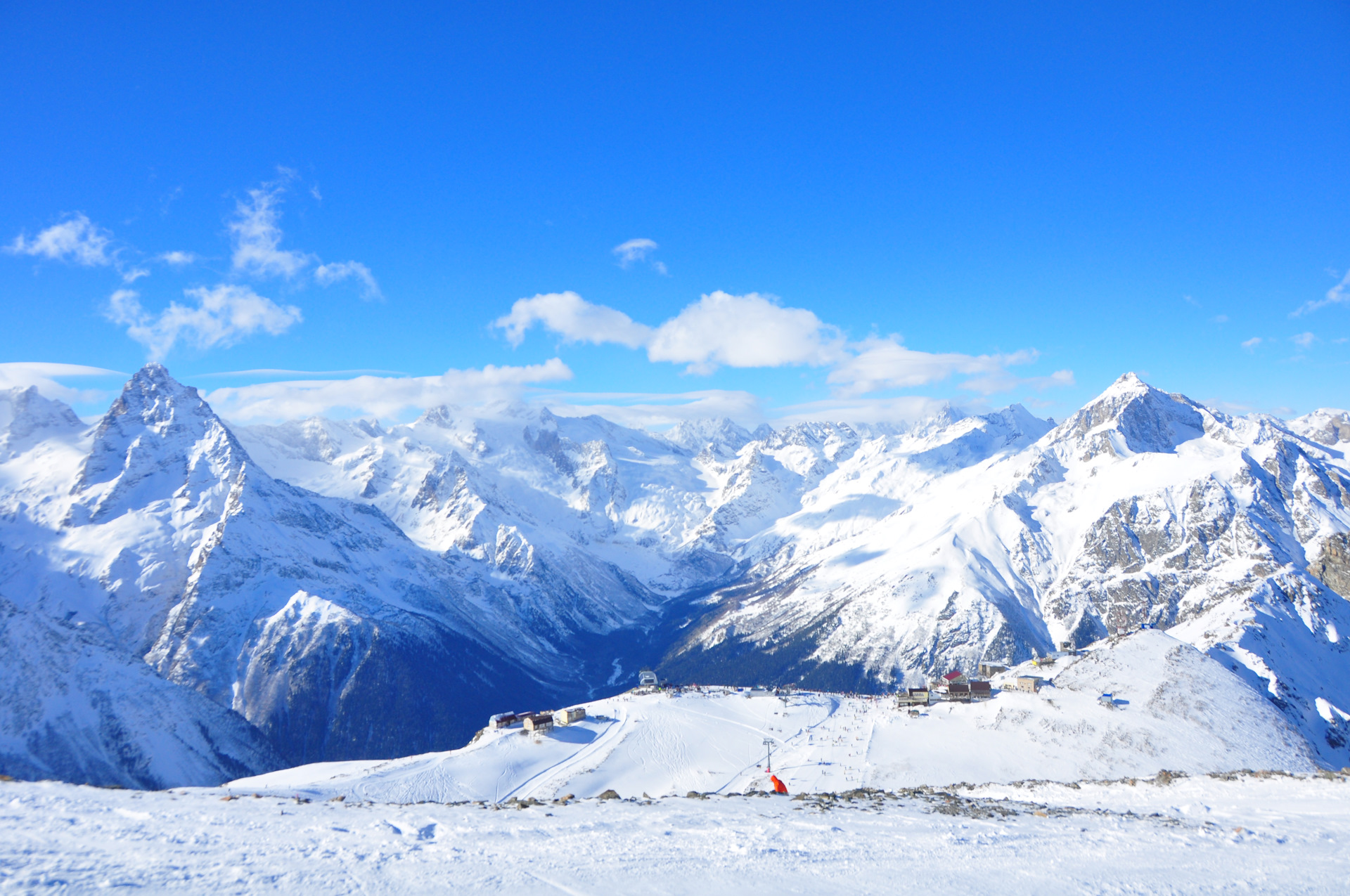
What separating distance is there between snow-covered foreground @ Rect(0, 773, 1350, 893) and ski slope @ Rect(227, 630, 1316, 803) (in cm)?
3502

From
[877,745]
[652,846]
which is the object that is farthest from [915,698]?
[652,846]

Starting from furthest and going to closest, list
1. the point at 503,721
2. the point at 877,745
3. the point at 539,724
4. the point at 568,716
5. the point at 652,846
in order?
the point at 503,721
the point at 568,716
the point at 539,724
the point at 877,745
the point at 652,846

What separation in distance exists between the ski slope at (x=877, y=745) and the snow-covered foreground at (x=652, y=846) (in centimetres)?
3502

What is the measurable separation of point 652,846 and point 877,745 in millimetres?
67298

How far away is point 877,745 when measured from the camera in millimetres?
85500

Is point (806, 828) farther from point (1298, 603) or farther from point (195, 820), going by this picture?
point (1298, 603)

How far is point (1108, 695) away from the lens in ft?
310

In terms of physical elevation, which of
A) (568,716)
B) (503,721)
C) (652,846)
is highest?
(652,846)

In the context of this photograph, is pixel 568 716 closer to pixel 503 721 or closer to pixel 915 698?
pixel 503 721

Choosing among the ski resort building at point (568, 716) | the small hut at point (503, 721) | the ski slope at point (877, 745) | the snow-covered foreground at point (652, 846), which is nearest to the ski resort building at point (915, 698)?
the ski slope at point (877, 745)

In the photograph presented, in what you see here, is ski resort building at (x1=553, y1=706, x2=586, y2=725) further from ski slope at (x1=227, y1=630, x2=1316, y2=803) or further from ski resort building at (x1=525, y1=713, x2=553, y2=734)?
ski resort building at (x1=525, y1=713, x2=553, y2=734)

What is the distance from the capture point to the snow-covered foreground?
21.8m

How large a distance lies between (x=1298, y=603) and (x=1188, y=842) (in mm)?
207789

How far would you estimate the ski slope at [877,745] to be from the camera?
74.6 metres
